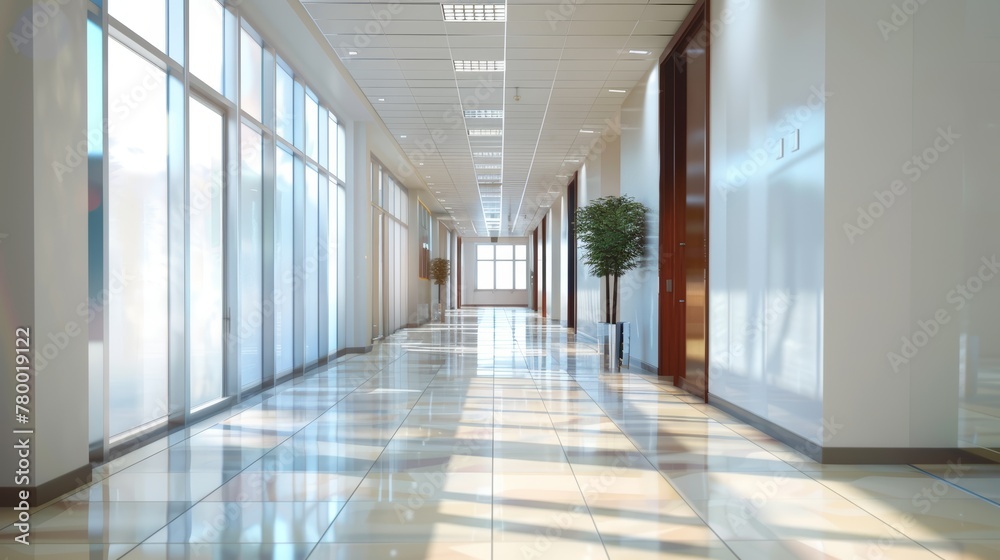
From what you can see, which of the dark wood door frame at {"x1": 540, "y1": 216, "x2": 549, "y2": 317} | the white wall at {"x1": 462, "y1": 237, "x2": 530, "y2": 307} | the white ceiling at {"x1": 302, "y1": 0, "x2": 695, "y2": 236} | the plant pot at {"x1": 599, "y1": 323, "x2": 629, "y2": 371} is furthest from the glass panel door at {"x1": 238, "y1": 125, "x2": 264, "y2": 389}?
the white wall at {"x1": 462, "y1": 237, "x2": 530, "y2": 307}

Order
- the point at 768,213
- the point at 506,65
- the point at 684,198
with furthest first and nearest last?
the point at 506,65 < the point at 684,198 < the point at 768,213

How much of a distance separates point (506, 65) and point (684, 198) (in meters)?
3.04

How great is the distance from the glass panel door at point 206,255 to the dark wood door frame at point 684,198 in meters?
5.05

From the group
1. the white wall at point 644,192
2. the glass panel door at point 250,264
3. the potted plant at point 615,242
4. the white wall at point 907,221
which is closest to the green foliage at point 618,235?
the potted plant at point 615,242

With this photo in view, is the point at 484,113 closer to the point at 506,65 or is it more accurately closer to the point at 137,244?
the point at 506,65

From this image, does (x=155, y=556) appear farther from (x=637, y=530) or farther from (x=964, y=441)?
(x=964, y=441)

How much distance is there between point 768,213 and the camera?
5988 millimetres

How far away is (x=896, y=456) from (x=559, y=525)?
8.92 feet

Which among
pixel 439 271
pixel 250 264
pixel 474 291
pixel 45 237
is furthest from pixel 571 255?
pixel 474 291

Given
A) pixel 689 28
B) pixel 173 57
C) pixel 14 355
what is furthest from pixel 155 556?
pixel 689 28

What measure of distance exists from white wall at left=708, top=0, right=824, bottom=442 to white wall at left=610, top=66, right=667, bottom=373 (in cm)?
240

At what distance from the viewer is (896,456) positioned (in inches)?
195

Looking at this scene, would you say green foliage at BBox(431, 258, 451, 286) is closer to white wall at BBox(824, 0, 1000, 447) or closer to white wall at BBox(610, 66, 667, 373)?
white wall at BBox(610, 66, 667, 373)

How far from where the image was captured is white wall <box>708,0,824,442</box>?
202 inches
